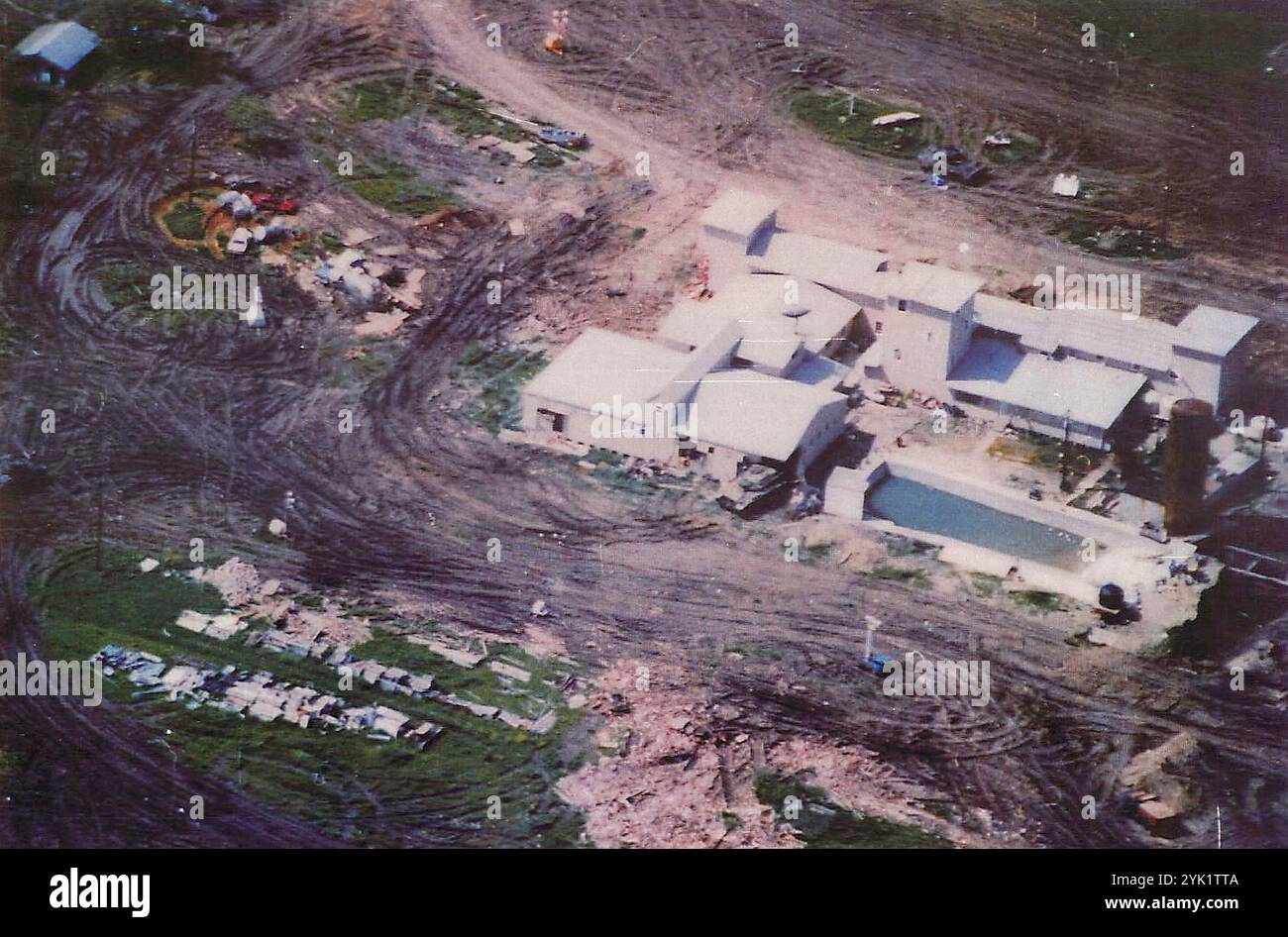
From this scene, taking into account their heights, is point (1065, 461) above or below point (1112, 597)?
above

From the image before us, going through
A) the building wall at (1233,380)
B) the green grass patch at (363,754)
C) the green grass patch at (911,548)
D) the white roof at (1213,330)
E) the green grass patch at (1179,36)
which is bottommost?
the green grass patch at (363,754)

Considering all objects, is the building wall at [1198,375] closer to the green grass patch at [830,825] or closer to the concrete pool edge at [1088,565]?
the concrete pool edge at [1088,565]

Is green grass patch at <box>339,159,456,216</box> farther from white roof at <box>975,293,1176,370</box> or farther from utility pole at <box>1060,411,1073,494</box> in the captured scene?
utility pole at <box>1060,411,1073,494</box>

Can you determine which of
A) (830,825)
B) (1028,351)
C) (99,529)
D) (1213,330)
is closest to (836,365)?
(1028,351)

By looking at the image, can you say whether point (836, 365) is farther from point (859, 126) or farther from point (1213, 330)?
point (859, 126)

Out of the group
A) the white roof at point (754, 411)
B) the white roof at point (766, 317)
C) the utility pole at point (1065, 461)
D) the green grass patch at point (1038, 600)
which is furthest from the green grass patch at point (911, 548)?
the white roof at point (766, 317)
